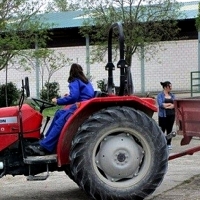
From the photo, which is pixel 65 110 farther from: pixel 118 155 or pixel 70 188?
pixel 70 188

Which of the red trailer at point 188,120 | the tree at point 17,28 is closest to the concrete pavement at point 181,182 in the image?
the red trailer at point 188,120

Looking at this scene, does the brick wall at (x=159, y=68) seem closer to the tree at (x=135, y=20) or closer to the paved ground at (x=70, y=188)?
the tree at (x=135, y=20)

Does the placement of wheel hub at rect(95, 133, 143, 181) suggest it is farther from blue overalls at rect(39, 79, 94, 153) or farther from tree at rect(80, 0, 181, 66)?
tree at rect(80, 0, 181, 66)

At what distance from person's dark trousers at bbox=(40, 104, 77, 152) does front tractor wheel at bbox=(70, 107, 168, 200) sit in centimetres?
29

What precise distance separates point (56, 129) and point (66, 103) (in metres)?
0.36

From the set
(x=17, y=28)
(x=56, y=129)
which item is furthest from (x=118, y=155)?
(x=17, y=28)

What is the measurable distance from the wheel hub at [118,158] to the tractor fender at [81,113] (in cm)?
38

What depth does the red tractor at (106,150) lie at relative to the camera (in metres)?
7.48

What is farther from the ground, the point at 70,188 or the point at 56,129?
the point at 56,129

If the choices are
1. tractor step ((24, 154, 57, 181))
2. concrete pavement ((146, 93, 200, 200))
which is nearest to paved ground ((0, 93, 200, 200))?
concrete pavement ((146, 93, 200, 200))

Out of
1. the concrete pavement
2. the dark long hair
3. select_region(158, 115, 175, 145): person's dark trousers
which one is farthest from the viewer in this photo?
select_region(158, 115, 175, 145): person's dark trousers

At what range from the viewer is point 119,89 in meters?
8.01

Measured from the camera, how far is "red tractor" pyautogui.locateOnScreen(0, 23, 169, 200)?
7.48m

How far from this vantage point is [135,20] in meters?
27.6
